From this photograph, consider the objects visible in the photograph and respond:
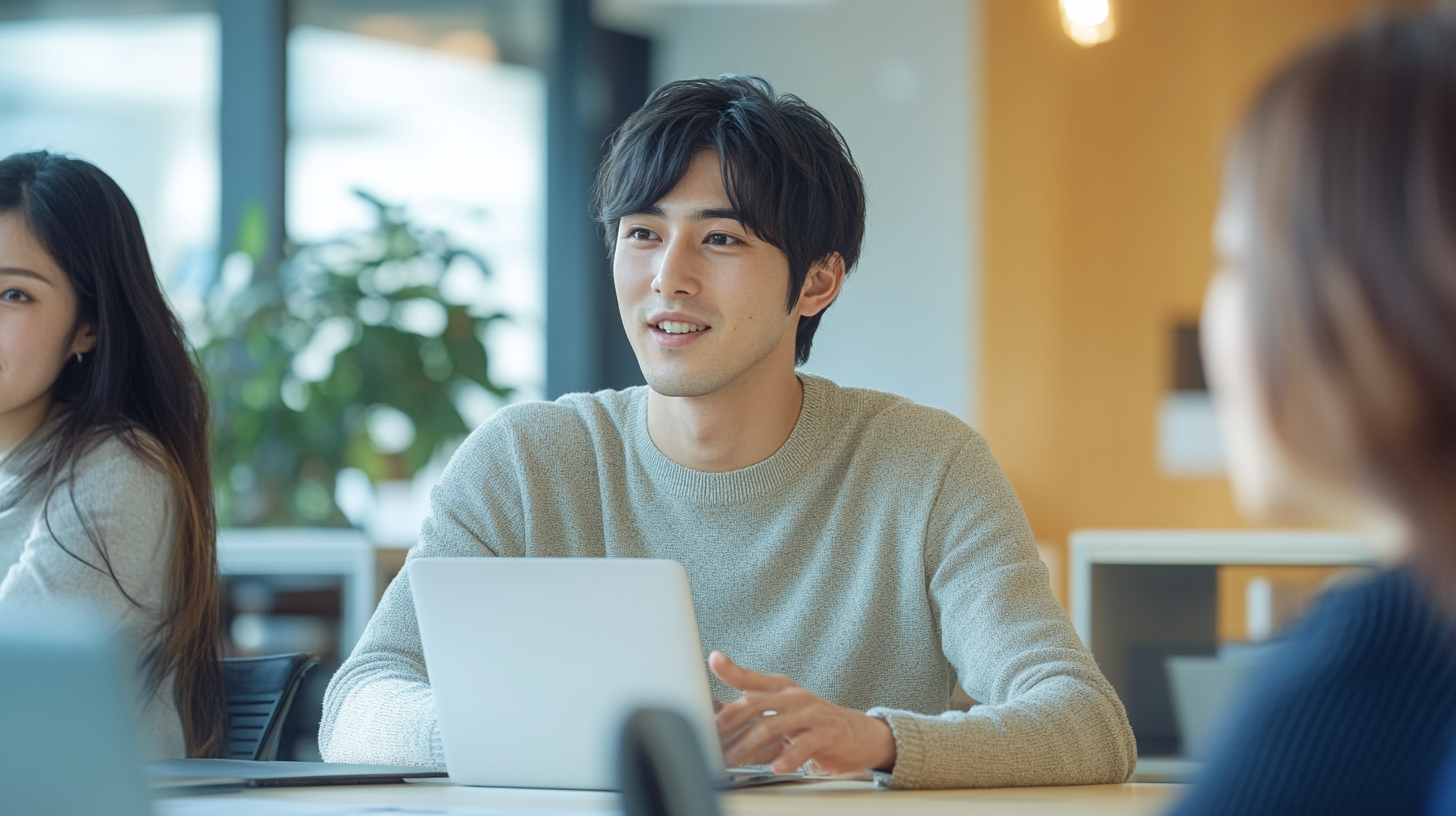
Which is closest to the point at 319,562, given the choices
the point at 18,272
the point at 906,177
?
the point at 18,272

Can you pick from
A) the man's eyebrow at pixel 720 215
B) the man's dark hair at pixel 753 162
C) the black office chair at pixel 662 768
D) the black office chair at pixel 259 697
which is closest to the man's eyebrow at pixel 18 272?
the black office chair at pixel 259 697

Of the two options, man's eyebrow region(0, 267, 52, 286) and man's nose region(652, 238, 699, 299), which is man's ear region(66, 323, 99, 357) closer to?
man's eyebrow region(0, 267, 52, 286)

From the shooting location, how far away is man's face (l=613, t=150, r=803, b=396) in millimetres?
1774

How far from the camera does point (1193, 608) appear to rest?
2584 mm

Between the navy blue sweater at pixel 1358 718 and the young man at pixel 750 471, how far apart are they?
884 millimetres

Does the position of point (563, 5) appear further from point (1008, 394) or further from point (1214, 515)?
point (1214, 515)

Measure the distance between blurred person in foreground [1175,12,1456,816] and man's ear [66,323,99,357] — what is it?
1617 mm

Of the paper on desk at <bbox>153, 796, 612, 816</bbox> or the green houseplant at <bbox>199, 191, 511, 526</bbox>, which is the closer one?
the paper on desk at <bbox>153, 796, 612, 816</bbox>

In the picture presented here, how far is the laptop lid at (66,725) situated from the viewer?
25.9 inches

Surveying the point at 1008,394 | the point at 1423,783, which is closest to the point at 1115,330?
the point at 1008,394

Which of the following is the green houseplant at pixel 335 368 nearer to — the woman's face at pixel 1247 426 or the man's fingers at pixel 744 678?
the man's fingers at pixel 744 678

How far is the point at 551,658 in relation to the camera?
1.20 metres

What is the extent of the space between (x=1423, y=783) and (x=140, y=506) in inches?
59.9

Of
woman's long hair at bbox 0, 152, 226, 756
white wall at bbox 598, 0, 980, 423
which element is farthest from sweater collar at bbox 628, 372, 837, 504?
white wall at bbox 598, 0, 980, 423
